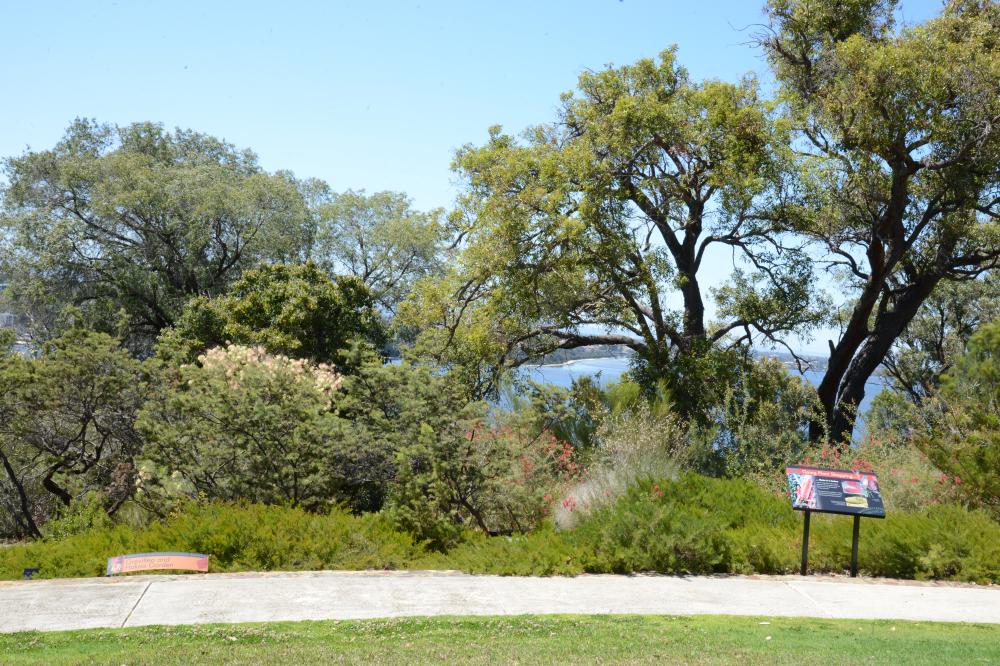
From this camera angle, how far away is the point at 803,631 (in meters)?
7.16

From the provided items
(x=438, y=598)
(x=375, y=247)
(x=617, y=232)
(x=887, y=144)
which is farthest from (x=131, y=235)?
(x=438, y=598)

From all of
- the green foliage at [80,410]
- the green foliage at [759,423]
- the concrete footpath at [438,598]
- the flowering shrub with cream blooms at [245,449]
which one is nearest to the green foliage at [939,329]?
the green foliage at [759,423]

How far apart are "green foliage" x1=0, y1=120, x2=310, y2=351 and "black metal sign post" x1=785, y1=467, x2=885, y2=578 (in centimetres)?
2675

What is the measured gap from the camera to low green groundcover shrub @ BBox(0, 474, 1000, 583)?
9.27 metres

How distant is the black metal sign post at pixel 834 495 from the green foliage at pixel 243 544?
161 inches

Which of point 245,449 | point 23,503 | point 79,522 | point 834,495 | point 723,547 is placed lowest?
point 23,503

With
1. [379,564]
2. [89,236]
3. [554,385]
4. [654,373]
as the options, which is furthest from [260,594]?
[89,236]

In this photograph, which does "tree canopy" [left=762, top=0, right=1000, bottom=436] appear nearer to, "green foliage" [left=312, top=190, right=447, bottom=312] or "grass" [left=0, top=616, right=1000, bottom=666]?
"grass" [left=0, top=616, right=1000, bottom=666]

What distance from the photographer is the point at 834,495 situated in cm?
930

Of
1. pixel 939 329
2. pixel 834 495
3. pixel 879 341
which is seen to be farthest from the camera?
pixel 939 329

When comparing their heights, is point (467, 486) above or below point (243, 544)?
above

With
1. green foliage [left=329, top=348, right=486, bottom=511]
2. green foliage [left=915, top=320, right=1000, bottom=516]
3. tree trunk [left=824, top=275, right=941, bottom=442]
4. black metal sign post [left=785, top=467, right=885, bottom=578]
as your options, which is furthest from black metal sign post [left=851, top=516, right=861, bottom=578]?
tree trunk [left=824, top=275, right=941, bottom=442]

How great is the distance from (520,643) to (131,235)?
30832 mm

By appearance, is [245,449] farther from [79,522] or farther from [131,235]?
[131,235]
